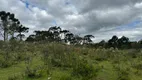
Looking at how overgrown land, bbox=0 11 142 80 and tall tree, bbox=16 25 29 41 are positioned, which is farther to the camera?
tall tree, bbox=16 25 29 41

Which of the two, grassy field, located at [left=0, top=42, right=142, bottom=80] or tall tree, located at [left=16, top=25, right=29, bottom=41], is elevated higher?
tall tree, located at [left=16, top=25, right=29, bottom=41]

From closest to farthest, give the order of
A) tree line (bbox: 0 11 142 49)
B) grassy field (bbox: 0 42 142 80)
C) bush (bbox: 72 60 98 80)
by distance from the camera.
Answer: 1. bush (bbox: 72 60 98 80)
2. grassy field (bbox: 0 42 142 80)
3. tree line (bbox: 0 11 142 49)

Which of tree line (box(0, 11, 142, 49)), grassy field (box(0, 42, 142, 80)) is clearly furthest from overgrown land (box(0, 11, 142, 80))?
tree line (box(0, 11, 142, 49))

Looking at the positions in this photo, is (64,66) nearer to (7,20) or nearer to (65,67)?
(65,67)

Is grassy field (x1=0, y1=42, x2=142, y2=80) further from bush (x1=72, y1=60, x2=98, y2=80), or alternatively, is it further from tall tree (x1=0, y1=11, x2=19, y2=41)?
tall tree (x1=0, y1=11, x2=19, y2=41)

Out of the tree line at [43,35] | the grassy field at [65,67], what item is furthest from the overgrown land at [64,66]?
the tree line at [43,35]

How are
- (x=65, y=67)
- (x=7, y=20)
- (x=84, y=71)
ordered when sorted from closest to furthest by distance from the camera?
(x=84, y=71), (x=65, y=67), (x=7, y=20)

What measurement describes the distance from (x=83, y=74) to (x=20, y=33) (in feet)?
115

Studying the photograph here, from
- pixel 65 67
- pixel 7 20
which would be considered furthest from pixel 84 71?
pixel 7 20

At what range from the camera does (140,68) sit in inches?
384

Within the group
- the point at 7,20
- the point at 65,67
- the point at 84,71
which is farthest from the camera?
the point at 7,20

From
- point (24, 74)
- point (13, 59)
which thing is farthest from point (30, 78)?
point (13, 59)

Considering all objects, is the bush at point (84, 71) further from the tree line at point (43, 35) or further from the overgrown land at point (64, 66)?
the tree line at point (43, 35)

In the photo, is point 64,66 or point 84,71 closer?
point 84,71
